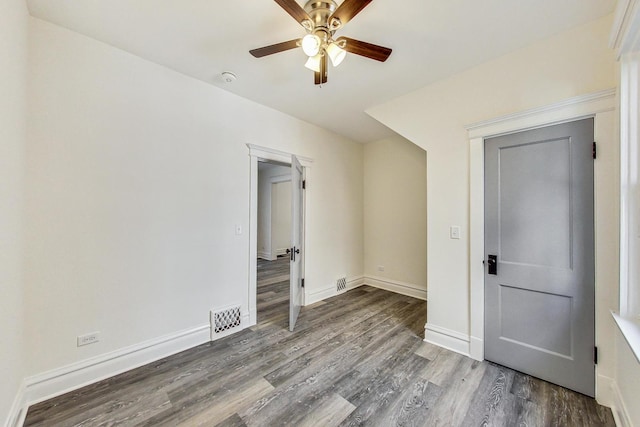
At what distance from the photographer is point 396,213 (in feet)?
13.6

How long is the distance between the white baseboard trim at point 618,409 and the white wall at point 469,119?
11cm

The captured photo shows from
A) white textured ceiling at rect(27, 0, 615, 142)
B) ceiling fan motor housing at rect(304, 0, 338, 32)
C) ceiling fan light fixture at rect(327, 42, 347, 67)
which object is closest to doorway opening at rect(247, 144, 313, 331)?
white textured ceiling at rect(27, 0, 615, 142)

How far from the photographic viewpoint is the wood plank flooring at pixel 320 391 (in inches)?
62.9

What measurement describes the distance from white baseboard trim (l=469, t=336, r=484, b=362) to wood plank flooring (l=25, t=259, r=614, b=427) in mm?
66

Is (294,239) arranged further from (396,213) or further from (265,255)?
(265,255)

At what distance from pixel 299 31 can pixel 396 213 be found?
3.04 meters

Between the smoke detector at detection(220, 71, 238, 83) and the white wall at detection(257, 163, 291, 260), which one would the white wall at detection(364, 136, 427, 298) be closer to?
the smoke detector at detection(220, 71, 238, 83)

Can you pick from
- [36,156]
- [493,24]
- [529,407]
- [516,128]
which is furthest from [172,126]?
[529,407]

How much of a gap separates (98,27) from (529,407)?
418cm

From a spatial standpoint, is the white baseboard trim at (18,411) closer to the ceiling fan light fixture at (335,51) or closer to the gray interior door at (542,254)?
the ceiling fan light fixture at (335,51)

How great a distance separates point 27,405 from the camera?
1656 millimetres

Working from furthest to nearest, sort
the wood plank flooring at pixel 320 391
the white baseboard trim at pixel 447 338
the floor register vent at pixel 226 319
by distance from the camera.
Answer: the floor register vent at pixel 226 319
the white baseboard trim at pixel 447 338
the wood plank flooring at pixel 320 391

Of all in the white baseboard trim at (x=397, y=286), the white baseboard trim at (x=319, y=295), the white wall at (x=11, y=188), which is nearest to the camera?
the white wall at (x=11, y=188)

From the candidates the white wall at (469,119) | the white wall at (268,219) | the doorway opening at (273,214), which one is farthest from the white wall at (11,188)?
the white wall at (268,219)
